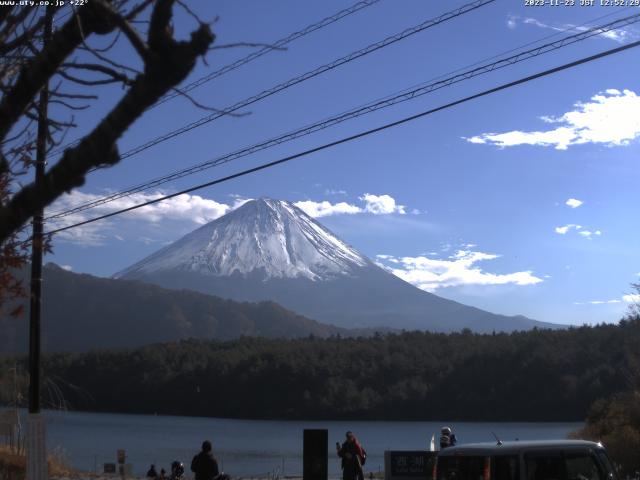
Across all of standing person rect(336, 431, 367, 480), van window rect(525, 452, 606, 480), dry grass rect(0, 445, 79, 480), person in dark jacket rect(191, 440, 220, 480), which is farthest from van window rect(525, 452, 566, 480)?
dry grass rect(0, 445, 79, 480)

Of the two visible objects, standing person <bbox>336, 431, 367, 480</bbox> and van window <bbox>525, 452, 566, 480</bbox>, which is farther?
standing person <bbox>336, 431, 367, 480</bbox>

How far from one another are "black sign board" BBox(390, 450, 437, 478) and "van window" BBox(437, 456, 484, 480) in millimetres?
7345

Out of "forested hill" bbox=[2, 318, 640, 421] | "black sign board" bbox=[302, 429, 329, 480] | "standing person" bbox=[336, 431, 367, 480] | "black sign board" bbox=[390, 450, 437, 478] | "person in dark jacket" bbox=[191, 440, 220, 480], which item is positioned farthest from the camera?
"forested hill" bbox=[2, 318, 640, 421]

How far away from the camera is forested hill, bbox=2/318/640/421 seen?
75.6m

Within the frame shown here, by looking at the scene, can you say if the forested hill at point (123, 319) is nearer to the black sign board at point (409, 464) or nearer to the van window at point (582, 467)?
the black sign board at point (409, 464)

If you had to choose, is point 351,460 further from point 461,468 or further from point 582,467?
point 582,467

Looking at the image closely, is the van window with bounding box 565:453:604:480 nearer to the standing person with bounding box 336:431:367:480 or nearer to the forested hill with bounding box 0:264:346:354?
the standing person with bounding box 336:431:367:480

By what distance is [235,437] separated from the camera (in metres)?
71.2

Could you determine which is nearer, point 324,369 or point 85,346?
point 324,369

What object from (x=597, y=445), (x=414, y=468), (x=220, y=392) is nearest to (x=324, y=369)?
(x=220, y=392)

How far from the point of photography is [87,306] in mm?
188375

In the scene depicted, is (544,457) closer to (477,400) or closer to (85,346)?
(477,400)

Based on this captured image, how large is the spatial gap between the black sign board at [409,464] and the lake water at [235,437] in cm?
2307

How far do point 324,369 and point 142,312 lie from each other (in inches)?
4136
